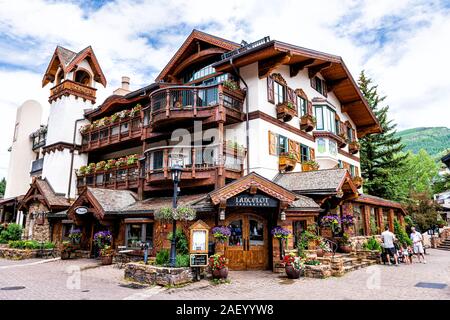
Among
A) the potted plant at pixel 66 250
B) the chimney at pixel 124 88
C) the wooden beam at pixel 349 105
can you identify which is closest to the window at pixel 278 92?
the wooden beam at pixel 349 105

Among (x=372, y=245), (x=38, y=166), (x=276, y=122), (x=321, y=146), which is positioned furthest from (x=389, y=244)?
(x=38, y=166)

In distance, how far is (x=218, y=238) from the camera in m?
13.9

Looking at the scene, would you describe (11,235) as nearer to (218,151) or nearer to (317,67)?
(218,151)

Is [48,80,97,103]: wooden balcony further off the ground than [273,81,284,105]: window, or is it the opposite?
[48,80,97,103]: wooden balcony

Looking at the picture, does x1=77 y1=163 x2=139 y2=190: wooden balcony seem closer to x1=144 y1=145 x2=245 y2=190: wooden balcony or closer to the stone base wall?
x1=144 y1=145 x2=245 y2=190: wooden balcony

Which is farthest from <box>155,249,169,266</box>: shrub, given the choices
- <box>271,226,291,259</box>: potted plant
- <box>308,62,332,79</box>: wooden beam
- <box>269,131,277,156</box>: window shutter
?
<box>308,62,332,79</box>: wooden beam

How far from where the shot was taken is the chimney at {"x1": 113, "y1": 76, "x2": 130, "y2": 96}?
31.4 metres

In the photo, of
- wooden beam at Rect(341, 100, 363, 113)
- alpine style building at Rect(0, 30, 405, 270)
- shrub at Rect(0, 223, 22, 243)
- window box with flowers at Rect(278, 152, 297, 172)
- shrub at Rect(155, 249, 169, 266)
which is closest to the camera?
shrub at Rect(155, 249, 169, 266)

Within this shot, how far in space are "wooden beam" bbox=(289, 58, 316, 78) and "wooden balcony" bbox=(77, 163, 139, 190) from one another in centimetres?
1211

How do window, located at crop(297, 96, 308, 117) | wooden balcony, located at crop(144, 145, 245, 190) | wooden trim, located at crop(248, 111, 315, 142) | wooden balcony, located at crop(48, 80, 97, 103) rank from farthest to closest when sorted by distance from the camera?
wooden balcony, located at crop(48, 80, 97, 103)
window, located at crop(297, 96, 308, 117)
wooden trim, located at crop(248, 111, 315, 142)
wooden balcony, located at crop(144, 145, 245, 190)

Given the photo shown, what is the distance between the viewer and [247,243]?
1542 cm

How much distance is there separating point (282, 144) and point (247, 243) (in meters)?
7.42

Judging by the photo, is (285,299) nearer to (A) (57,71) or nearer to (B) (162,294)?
(B) (162,294)
